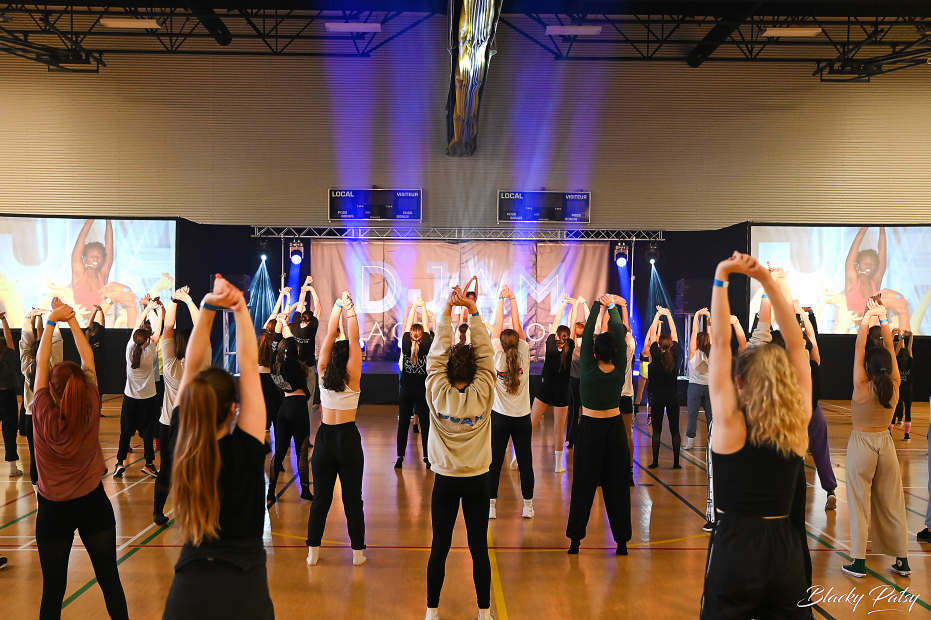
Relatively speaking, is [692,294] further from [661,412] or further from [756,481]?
[756,481]

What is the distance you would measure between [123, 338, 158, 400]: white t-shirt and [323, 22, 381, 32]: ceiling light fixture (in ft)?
24.0

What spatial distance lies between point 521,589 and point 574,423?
13.7 feet

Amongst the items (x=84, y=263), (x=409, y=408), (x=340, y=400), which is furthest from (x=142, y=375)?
(x=84, y=263)

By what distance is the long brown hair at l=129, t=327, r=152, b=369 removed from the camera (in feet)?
19.4

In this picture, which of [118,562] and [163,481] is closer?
[118,562]

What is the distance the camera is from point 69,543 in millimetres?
2758

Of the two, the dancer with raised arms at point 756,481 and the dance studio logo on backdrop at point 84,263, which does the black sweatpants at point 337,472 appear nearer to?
the dancer with raised arms at point 756,481

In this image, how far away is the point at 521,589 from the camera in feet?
12.6

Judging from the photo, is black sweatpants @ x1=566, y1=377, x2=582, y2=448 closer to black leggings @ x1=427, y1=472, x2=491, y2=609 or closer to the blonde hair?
black leggings @ x1=427, y1=472, x2=491, y2=609

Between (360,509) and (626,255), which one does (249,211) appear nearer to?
(626,255)

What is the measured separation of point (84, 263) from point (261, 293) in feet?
11.1

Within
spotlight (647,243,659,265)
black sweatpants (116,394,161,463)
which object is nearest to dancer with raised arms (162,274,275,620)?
black sweatpants (116,394,161,463)

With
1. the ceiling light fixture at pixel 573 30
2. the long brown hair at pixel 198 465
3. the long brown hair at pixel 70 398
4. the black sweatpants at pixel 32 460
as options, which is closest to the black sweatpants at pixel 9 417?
the black sweatpants at pixel 32 460

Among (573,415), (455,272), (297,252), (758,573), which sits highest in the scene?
(297,252)
